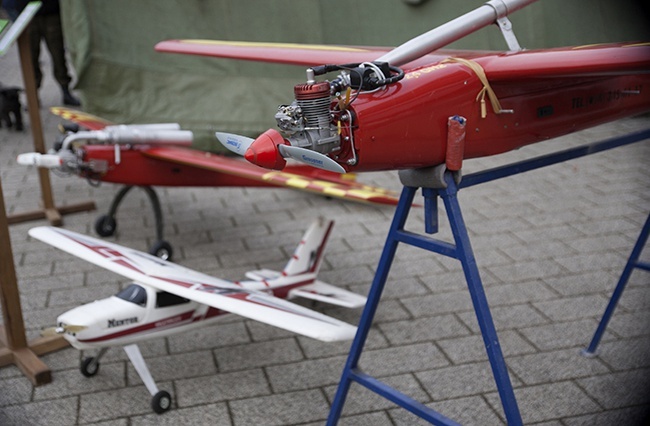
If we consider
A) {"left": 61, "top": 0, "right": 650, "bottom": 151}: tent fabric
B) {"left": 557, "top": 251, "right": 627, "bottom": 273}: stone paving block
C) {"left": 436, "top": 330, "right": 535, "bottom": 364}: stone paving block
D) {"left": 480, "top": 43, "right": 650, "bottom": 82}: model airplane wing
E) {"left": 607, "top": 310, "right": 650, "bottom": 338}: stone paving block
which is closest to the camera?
{"left": 480, "top": 43, "right": 650, "bottom": 82}: model airplane wing

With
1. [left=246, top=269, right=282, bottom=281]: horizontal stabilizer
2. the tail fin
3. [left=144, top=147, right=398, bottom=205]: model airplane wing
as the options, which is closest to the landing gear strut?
[left=144, top=147, right=398, bottom=205]: model airplane wing

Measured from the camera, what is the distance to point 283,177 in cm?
500

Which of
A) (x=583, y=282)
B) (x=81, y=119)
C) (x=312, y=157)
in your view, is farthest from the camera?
(x=81, y=119)

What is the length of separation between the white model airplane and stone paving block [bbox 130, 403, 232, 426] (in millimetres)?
56

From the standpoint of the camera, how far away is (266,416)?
3666mm

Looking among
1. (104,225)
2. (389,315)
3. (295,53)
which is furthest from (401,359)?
(104,225)

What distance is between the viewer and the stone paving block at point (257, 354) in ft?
13.8

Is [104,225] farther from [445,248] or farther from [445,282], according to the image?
[445,248]

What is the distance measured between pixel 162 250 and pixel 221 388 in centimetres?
187

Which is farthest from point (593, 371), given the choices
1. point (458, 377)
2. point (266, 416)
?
point (266, 416)

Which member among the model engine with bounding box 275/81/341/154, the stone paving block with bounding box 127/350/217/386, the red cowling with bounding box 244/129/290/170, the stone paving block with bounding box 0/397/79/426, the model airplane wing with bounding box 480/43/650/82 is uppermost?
the model airplane wing with bounding box 480/43/650/82

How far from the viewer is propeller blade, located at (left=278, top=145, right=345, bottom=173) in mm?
2152

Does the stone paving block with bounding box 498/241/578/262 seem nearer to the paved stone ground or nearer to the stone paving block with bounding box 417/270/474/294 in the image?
the paved stone ground

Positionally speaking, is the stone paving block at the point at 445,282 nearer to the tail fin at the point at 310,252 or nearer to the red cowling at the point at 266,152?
the tail fin at the point at 310,252
